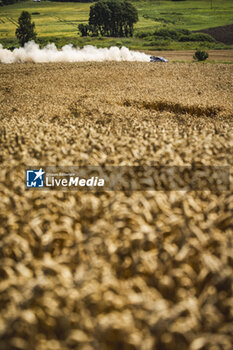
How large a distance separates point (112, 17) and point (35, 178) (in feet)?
349

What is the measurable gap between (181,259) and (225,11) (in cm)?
16139

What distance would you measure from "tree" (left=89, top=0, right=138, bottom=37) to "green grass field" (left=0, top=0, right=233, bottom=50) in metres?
6.29

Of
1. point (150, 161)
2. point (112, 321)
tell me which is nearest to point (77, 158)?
point (150, 161)

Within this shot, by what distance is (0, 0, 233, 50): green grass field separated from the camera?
80.9 m

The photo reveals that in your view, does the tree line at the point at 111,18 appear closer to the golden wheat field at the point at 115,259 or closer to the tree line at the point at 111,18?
the tree line at the point at 111,18

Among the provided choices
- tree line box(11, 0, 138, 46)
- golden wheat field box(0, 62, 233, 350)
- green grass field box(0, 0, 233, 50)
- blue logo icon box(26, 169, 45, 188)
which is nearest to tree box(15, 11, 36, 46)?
green grass field box(0, 0, 233, 50)

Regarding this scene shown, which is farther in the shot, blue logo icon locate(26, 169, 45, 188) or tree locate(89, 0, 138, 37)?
tree locate(89, 0, 138, 37)

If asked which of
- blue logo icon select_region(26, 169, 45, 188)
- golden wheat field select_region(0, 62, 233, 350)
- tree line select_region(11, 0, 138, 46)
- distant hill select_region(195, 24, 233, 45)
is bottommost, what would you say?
golden wheat field select_region(0, 62, 233, 350)

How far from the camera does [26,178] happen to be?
4105mm

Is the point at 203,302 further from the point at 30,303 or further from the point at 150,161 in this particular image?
the point at 150,161

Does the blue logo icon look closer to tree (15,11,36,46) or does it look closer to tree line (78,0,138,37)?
tree (15,11,36,46)

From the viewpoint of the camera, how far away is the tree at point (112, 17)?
94075 mm

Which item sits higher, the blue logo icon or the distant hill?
the distant hill

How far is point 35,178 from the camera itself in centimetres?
405
